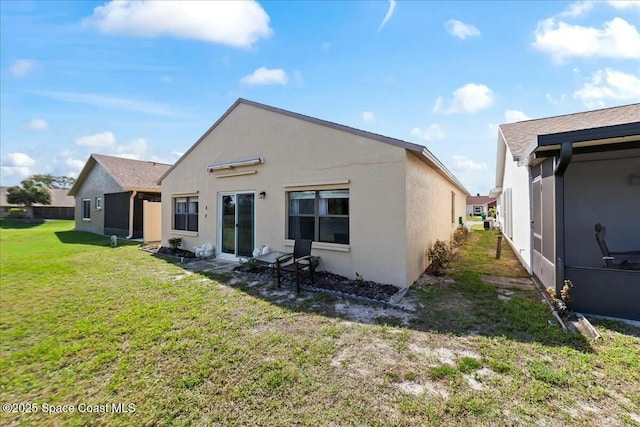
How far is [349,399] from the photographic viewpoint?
270 cm

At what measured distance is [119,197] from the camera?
16703 mm

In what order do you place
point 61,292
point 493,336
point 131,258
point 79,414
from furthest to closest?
point 131,258 < point 61,292 < point 493,336 < point 79,414

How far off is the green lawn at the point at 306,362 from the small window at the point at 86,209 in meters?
17.2

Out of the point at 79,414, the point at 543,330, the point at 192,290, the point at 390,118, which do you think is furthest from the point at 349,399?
the point at 390,118

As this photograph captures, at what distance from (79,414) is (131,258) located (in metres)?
8.90

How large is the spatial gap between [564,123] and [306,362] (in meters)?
11.2

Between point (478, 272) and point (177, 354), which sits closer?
point (177, 354)

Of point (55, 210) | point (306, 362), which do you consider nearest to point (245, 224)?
point (306, 362)

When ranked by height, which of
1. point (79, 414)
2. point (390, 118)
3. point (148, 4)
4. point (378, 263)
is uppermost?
point (148, 4)

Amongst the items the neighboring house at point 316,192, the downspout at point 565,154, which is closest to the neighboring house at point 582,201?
the downspout at point 565,154

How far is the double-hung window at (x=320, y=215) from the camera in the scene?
6883mm

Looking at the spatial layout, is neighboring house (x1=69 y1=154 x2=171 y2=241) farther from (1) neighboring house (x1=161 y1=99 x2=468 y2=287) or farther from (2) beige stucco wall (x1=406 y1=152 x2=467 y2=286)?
(2) beige stucco wall (x1=406 y1=152 x2=467 y2=286)

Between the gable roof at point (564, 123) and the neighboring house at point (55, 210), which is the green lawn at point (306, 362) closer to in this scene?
the gable roof at point (564, 123)

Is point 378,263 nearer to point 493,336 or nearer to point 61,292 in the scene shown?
point 493,336
